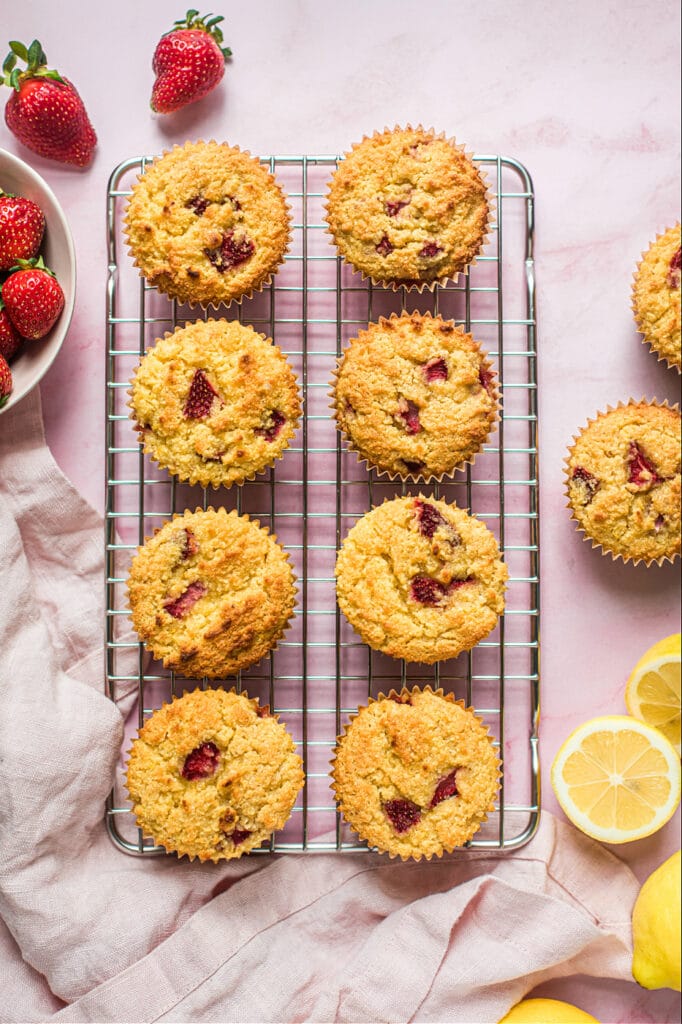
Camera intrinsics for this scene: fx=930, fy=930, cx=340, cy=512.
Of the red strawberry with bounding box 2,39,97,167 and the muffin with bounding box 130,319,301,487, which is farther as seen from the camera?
the red strawberry with bounding box 2,39,97,167

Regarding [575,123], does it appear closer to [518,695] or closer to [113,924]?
[518,695]

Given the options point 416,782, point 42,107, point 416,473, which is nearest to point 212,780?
point 416,782

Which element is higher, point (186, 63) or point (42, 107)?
point (186, 63)

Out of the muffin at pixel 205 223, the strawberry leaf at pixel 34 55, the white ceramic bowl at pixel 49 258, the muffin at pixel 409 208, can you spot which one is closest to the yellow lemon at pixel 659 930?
the muffin at pixel 409 208

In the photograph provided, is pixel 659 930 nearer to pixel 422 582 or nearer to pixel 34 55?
pixel 422 582

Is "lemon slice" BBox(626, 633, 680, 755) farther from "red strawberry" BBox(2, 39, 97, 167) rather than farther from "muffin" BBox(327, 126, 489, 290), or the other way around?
"red strawberry" BBox(2, 39, 97, 167)

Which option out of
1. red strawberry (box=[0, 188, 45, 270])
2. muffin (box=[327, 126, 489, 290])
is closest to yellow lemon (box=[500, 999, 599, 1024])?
muffin (box=[327, 126, 489, 290])

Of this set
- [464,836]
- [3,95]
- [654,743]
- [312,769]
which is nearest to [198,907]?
[312,769]
